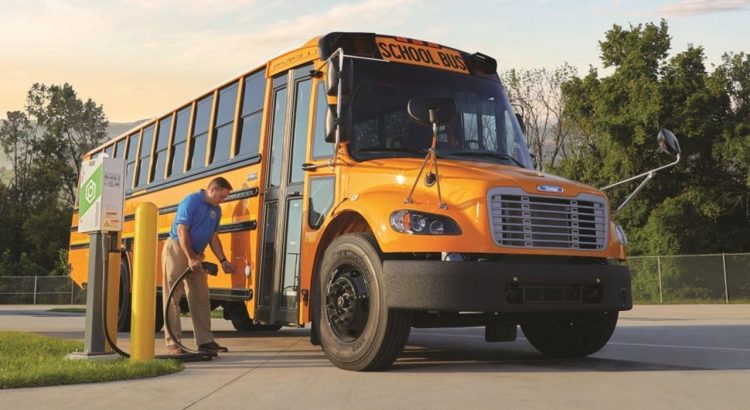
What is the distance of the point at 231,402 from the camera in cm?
534

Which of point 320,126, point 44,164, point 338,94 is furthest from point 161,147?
point 44,164

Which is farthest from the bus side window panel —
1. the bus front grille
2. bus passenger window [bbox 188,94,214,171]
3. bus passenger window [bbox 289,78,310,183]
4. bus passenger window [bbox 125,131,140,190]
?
the bus front grille

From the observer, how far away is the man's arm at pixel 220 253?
329 inches

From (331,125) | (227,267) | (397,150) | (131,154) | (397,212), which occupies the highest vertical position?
(131,154)

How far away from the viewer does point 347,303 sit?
6.91 meters

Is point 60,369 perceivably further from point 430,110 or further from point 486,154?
point 486,154

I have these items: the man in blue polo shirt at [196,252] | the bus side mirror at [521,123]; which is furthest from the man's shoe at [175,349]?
the bus side mirror at [521,123]

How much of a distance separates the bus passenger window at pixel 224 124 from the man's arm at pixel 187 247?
154 centimetres

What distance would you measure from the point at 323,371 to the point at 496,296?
166 cm

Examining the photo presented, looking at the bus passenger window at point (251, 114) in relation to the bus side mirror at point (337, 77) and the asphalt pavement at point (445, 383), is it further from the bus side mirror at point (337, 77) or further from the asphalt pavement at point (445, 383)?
the asphalt pavement at point (445, 383)

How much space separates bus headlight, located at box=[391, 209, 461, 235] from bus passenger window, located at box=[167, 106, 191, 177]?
529 cm

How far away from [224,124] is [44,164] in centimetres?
6193

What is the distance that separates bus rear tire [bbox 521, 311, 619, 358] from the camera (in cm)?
784

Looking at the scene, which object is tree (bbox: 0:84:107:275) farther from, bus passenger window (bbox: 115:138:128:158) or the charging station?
the charging station
